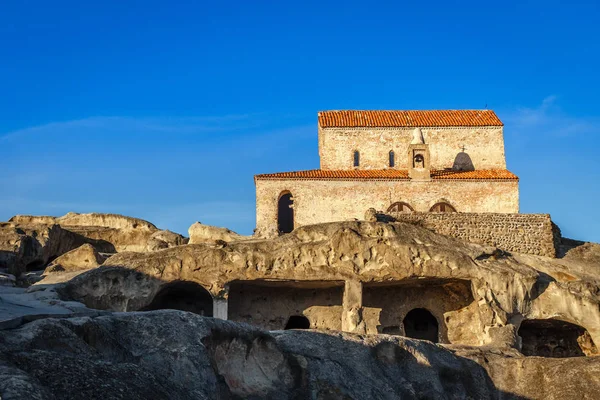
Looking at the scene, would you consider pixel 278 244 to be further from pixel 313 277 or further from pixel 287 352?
pixel 287 352

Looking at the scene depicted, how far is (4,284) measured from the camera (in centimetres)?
2139

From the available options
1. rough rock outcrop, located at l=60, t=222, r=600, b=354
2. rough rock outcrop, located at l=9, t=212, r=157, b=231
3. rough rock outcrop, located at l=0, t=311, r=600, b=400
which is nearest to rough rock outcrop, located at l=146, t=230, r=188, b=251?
rough rock outcrop, located at l=9, t=212, r=157, b=231

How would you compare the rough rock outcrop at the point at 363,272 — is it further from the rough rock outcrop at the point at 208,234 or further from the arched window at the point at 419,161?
the arched window at the point at 419,161

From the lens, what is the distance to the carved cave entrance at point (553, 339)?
24.7 m

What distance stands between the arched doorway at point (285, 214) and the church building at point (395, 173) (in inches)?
1.7

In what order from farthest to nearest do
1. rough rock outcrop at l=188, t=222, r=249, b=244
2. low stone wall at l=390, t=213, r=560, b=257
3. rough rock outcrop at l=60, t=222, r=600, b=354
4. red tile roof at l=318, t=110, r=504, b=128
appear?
red tile roof at l=318, t=110, r=504, b=128 → rough rock outcrop at l=188, t=222, r=249, b=244 → low stone wall at l=390, t=213, r=560, b=257 → rough rock outcrop at l=60, t=222, r=600, b=354

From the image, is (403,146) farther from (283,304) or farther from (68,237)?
(283,304)

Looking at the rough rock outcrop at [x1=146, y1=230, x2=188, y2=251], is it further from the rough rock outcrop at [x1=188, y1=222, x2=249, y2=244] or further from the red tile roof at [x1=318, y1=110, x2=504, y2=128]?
the red tile roof at [x1=318, y1=110, x2=504, y2=128]

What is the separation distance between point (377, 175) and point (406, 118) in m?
4.78

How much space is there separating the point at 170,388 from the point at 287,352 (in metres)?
3.61

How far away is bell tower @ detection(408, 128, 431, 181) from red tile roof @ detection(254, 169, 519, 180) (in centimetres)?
33

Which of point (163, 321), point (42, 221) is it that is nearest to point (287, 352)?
point (163, 321)

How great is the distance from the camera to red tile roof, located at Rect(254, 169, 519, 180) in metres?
35.9

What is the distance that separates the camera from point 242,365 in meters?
12.6
